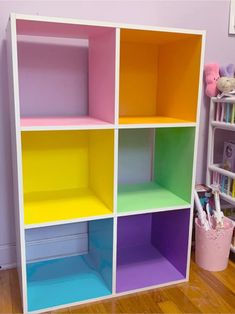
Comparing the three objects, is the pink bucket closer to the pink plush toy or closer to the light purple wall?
the light purple wall

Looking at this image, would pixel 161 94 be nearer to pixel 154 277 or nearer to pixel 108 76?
pixel 108 76

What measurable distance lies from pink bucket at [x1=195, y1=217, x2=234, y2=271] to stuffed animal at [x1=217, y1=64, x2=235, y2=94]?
0.77 m

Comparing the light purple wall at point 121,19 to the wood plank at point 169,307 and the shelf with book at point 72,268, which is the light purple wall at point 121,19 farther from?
the wood plank at point 169,307

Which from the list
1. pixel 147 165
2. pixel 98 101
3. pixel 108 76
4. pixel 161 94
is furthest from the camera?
pixel 147 165

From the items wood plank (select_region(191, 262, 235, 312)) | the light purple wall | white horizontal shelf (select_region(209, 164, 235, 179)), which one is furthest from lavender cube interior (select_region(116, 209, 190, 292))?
the light purple wall

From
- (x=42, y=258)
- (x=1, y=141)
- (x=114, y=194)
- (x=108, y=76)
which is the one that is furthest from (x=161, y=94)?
(x=42, y=258)

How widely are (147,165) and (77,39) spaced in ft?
2.74

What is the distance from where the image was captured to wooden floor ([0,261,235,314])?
1.61 m

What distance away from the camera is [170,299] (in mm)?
1688

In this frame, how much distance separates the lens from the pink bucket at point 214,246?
188 cm

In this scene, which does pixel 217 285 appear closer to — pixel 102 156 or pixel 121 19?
pixel 102 156

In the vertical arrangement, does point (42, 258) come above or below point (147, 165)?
below

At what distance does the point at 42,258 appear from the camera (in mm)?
1987

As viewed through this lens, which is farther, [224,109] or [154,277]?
[224,109]
